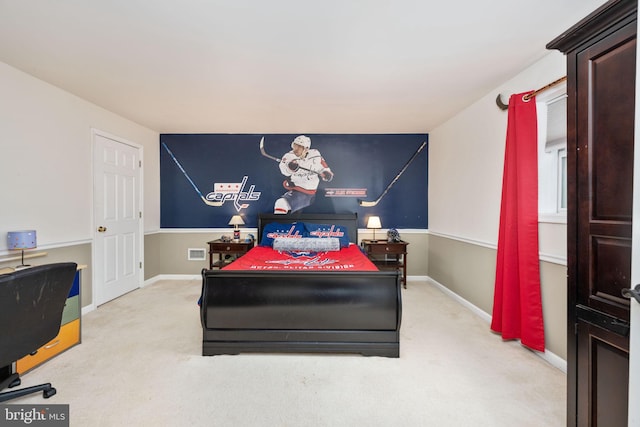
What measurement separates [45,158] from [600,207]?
4320 mm

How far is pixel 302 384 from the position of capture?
2035mm

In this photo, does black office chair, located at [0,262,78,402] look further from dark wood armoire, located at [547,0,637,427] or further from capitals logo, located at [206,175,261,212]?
capitals logo, located at [206,175,261,212]

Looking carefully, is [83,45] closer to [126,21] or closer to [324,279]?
[126,21]

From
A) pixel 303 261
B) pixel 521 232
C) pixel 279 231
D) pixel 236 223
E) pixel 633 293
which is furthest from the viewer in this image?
pixel 236 223

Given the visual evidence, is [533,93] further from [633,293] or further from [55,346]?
[55,346]

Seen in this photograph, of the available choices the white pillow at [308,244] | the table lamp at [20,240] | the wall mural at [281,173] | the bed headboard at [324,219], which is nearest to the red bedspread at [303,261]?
the white pillow at [308,244]

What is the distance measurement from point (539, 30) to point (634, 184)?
1610 millimetres

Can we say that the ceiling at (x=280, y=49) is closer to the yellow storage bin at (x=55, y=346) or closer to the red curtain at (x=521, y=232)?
the red curtain at (x=521, y=232)

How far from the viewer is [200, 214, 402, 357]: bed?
2377 millimetres

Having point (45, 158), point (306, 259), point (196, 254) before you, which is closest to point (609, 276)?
point (306, 259)

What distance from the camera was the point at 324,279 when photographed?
2.41m

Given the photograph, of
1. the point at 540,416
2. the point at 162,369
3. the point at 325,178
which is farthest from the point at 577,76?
the point at 325,178

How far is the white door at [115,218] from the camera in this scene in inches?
141

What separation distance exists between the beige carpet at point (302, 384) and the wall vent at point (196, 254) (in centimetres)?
200
